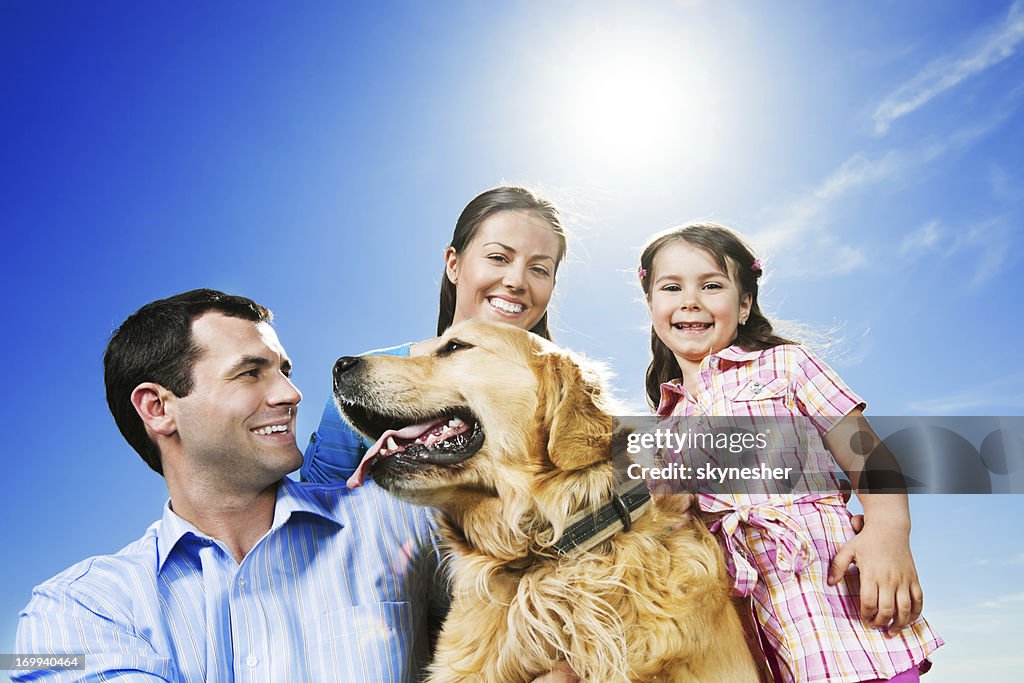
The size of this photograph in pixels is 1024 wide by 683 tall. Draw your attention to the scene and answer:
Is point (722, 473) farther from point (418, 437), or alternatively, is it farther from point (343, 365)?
point (343, 365)

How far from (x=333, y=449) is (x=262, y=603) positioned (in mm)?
752

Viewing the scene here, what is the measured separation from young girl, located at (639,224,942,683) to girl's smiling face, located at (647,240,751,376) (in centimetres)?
13

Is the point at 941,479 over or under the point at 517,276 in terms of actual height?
under

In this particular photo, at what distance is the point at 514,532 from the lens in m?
2.21

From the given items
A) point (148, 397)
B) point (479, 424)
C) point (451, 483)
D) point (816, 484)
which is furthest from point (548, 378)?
point (148, 397)

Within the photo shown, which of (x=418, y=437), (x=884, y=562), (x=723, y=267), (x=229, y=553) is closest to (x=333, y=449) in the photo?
(x=229, y=553)

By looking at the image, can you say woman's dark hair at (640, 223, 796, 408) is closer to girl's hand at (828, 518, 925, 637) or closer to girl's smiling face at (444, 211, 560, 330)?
girl's smiling face at (444, 211, 560, 330)

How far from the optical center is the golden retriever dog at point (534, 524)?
206 centimetres

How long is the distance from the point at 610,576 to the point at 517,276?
1.43 metres

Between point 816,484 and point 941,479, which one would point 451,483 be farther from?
point 941,479

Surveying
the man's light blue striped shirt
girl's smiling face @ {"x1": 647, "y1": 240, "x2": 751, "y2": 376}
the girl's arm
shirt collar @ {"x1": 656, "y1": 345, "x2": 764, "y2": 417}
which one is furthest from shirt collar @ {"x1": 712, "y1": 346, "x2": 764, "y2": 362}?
the man's light blue striped shirt

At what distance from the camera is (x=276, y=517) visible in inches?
97.9

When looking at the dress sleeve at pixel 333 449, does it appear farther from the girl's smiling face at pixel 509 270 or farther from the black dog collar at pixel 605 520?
the black dog collar at pixel 605 520

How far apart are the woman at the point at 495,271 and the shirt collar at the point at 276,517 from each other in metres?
0.38
